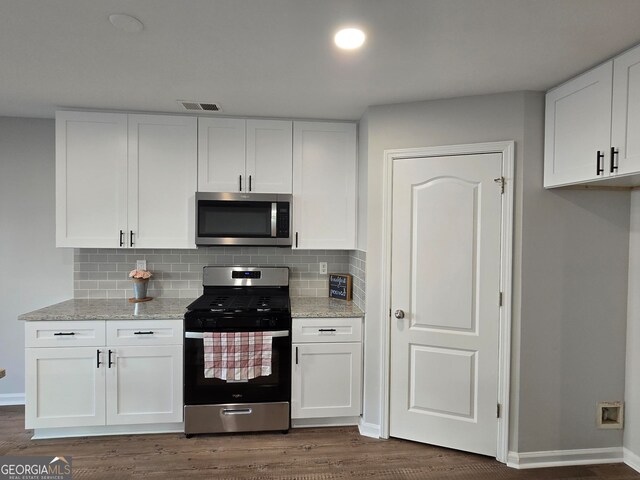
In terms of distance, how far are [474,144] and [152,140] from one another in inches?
93.8

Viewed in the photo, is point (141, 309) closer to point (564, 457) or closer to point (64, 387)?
point (64, 387)

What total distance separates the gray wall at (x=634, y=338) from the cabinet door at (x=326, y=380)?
5.65ft

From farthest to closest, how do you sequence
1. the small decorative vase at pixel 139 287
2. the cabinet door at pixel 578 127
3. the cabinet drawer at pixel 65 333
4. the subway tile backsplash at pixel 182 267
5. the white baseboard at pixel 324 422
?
the subway tile backsplash at pixel 182 267 < the small decorative vase at pixel 139 287 < the white baseboard at pixel 324 422 < the cabinet drawer at pixel 65 333 < the cabinet door at pixel 578 127

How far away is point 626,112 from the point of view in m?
1.68

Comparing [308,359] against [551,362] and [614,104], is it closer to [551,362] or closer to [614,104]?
[551,362]

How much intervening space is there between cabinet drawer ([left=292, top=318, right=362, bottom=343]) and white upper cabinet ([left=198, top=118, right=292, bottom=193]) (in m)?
1.08

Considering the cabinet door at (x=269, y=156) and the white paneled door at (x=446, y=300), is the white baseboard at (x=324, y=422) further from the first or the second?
the cabinet door at (x=269, y=156)

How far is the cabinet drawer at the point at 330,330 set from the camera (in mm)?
2549

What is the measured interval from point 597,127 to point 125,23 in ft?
7.86

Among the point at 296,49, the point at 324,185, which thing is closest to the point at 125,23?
the point at 296,49

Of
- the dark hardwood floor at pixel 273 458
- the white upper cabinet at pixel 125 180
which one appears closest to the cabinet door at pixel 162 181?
the white upper cabinet at pixel 125 180

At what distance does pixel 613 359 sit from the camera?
2203mm

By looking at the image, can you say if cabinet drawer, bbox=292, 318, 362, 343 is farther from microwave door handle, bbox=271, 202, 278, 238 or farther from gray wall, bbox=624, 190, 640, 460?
gray wall, bbox=624, 190, 640, 460

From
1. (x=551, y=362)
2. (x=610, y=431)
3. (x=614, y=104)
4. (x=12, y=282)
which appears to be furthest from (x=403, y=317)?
(x=12, y=282)
